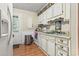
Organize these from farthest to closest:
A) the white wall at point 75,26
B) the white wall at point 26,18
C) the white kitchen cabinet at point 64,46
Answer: the white wall at point 26,18 → the white kitchen cabinet at point 64,46 → the white wall at point 75,26

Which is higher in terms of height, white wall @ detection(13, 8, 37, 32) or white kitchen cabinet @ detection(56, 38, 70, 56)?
white wall @ detection(13, 8, 37, 32)

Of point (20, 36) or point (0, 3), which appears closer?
point (0, 3)

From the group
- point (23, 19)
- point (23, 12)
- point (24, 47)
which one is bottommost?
point (24, 47)

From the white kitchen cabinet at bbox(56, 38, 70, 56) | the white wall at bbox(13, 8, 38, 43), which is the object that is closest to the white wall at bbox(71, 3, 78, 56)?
the white kitchen cabinet at bbox(56, 38, 70, 56)

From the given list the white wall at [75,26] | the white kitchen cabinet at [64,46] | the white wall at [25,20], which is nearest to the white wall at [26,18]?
the white wall at [25,20]

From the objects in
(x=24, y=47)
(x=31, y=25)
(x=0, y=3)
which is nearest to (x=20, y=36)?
(x=24, y=47)

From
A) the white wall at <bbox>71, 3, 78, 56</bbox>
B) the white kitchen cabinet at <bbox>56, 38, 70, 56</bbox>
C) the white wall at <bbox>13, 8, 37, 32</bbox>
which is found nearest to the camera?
the white wall at <bbox>71, 3, 78, 56</bbox>

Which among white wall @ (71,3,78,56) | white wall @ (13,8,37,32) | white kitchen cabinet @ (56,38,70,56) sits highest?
white wall @ (13,8,37,32)

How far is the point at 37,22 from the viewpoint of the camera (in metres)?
2.46

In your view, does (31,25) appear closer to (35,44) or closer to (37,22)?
(37,22)

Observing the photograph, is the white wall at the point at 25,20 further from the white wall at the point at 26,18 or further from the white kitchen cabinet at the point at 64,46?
the white kitchen cabinet at the point at 64,46

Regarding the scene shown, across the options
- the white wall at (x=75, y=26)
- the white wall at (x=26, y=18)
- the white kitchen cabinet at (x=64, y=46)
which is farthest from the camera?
the white wall at (x=26, y=18)

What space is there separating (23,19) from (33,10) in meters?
0.36

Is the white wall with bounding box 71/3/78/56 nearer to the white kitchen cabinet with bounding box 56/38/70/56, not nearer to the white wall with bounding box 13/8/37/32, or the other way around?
the white kitchen cabinet with bounding box 56/38/70/56
